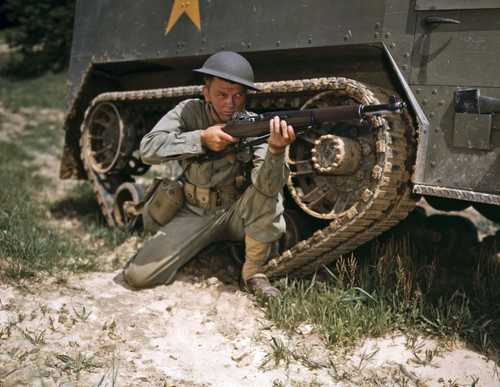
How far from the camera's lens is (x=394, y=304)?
12.5ft

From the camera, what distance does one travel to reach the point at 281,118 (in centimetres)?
367

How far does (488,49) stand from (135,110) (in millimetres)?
3412

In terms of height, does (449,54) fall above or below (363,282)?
above

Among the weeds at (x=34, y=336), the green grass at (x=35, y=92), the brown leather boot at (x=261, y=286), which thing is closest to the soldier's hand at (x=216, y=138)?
the brown leather boot at (x=261, y=286)

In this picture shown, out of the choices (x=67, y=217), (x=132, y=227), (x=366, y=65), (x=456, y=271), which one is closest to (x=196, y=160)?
(x=366, y=65)

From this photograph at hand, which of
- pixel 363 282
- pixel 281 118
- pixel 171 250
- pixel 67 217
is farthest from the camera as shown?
pixel 67 217

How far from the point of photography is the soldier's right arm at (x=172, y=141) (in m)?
4.00

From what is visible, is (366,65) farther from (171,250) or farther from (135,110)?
(135,110)

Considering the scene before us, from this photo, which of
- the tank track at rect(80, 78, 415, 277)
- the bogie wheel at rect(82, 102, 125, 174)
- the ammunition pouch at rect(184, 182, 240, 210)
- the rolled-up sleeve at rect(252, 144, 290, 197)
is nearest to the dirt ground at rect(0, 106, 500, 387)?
the tank track at rect(80, 78, 415, 277)

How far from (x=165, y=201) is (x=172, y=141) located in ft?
2.18

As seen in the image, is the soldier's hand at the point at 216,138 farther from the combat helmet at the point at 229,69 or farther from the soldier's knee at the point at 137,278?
the soldier's knee at the point at 137,278

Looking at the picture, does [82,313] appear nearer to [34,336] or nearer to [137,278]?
[34,336]

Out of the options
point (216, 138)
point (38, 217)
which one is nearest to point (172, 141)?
point (216, 138)

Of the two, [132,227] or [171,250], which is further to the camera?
[132,227]
